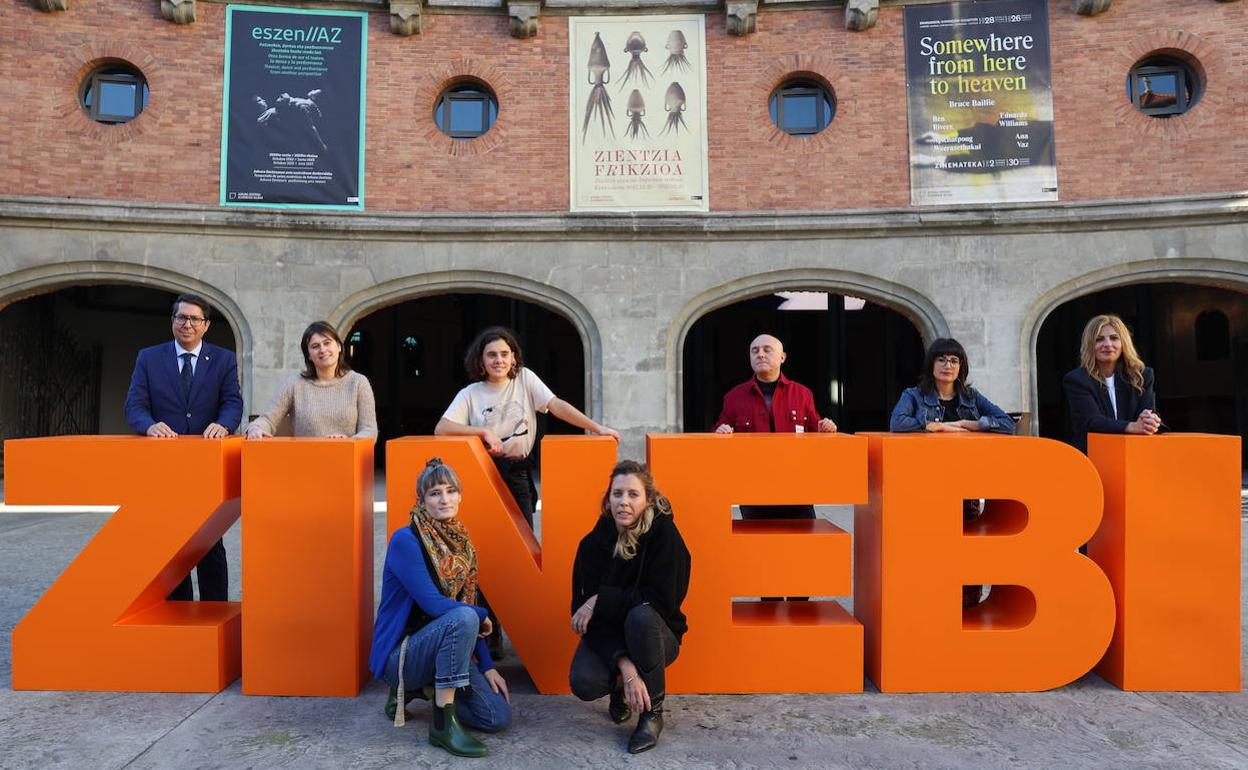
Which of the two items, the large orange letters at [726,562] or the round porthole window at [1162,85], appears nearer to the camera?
the large orange letters at [726,562]

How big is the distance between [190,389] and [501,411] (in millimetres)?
1881

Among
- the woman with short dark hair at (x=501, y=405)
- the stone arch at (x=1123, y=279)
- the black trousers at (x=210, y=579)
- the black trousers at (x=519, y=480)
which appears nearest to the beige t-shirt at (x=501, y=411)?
the woman with short dark hair at (x=501, y=405)

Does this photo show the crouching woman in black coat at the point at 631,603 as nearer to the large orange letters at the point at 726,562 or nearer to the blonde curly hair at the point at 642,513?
the blonde curly hair at the point at 642,513

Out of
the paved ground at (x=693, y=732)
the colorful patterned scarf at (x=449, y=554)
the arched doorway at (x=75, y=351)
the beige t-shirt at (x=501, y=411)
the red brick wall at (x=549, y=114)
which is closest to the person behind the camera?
the paved ground at (x=693, y=732)

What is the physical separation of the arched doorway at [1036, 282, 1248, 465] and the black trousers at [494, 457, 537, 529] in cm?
1584

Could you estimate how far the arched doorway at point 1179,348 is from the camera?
53.9 ft

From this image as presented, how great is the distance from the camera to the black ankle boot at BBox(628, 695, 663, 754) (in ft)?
9.71

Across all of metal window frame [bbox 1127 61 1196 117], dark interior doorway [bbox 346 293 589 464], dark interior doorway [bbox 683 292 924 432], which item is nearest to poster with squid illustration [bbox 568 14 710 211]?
dark interior doorway [bbox 683 292 924 432]

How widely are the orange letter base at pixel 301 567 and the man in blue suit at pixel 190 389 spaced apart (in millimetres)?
781

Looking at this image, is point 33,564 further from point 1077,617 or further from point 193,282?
point 1077,617

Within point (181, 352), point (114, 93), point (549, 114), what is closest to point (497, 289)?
point (549, 114)

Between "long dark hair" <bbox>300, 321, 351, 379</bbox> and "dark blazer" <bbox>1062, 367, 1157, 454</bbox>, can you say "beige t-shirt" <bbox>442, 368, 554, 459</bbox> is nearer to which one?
"long dark hair" <bbox>300, 321, 351, 379</bbox>

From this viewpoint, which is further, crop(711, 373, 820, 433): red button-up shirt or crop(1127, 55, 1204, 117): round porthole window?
crop(1127, 55, 1204, 117): round porthole window

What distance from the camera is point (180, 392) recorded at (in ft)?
14.0
